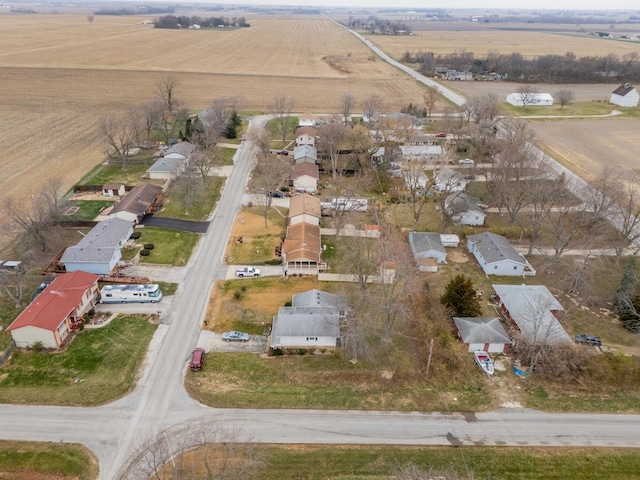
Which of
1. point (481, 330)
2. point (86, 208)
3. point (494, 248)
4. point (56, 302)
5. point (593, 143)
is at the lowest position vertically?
point (481, 330)

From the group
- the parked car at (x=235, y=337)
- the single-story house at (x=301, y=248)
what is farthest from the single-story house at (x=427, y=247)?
the parked car at (x=235, y=337)

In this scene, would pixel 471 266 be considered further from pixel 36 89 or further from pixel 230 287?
pixel 36 89

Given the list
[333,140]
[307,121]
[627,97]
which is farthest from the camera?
[627,97]

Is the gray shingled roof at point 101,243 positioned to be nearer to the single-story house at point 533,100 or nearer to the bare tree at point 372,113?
the bare tree at point 372,113

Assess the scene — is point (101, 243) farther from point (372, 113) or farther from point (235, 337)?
point (372, 113)

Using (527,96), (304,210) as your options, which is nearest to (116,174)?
(304,210)
